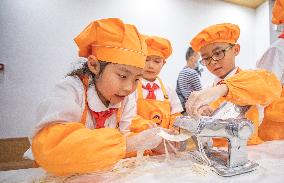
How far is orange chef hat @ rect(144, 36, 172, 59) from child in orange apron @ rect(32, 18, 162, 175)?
875 millimetres

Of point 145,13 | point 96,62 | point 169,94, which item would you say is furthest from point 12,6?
point 96,62

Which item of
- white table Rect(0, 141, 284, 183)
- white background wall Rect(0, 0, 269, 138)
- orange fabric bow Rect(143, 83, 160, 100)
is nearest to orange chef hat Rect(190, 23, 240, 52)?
orange fabric bow Rect(143, 83, 160, 100)

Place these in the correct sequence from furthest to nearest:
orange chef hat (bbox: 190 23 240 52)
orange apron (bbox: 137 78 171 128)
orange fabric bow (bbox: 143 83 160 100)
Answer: orange fabric bow (bbox: 143 83 160 100) → orange apron (bbox: 137 78 171 128) → orange chef hat (bbox: 190 23 240 52)

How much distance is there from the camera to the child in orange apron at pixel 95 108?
88cm

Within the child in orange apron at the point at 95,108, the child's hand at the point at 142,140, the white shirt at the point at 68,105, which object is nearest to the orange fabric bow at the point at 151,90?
the child in orange apron at the point at 95,108

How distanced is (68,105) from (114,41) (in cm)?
37

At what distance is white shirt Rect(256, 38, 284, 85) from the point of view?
1.66m

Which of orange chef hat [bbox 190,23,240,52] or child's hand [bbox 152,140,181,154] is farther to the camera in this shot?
orange chef hat [bbox 190,23,240,52]

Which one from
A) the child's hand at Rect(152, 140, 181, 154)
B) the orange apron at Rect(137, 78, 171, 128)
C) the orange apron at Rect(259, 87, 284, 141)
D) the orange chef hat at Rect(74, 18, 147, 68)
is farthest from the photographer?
the orange apron at Rect(137, 78, 171, 128)

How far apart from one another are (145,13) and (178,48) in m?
0.88

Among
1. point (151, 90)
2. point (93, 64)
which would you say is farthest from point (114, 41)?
point (151, 90)

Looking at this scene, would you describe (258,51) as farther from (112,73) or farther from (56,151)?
(56,151)

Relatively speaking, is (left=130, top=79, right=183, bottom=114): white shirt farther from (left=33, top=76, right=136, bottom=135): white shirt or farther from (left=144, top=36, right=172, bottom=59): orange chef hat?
(left=33, top=76, right=136, bottom=135): white shirt

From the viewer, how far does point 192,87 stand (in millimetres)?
3150
